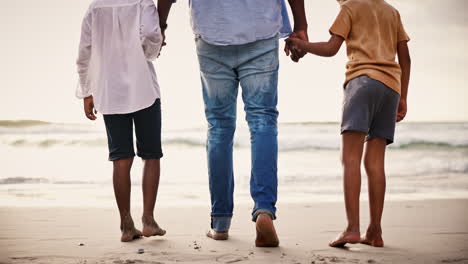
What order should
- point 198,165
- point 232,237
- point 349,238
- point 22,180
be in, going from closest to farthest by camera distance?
1. point 349,238
2. point 232,237
3. point 22,180
4. point 198,165

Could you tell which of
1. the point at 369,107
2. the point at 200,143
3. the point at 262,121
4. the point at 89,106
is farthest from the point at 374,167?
the point at 200,143

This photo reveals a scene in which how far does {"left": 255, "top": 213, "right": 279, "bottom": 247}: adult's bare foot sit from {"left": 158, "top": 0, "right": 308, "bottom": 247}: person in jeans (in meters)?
0.02

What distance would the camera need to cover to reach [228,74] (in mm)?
3229

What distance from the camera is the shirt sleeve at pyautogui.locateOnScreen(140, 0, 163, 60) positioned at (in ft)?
11.0

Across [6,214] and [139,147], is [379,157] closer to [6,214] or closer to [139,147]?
[139,147]

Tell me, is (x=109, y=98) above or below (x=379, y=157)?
above

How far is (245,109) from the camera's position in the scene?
10.6 feet

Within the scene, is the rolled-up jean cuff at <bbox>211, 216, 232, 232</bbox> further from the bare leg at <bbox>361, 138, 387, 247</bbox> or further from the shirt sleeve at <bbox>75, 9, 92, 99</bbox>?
the shirt sleeve at <bbox>75, 9, 92, 99</bbox>

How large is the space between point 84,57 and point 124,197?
0.81 metres

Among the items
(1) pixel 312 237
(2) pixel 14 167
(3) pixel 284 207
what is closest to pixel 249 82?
(1) pixel 312 237

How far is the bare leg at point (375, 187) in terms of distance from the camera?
309cm

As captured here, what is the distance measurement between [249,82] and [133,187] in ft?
12.5

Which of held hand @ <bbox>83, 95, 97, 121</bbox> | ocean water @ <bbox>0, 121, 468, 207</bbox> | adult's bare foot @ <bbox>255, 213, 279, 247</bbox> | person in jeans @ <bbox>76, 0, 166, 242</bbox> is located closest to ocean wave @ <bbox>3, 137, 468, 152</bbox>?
ocean water @ <bbox>0, 121, 468, 207</bbox>

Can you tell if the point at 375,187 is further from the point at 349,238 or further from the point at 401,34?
the point at 401,34
